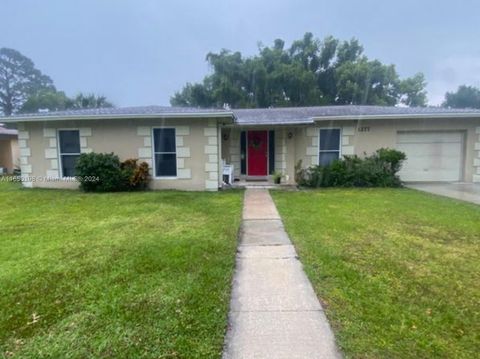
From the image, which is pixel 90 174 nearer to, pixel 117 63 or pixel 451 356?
pixel 451 356

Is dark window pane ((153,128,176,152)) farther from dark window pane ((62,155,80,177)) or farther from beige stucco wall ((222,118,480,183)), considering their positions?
beige stucco wall ((222,118,480,183))

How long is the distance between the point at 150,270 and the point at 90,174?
23.3 feet

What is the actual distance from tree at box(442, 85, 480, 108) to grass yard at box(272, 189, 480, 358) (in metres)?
51.0

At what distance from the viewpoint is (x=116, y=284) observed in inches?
123

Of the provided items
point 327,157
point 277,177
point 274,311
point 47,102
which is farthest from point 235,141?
point 47,102

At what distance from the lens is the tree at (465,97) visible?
1827 inches

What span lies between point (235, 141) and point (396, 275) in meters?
9.66

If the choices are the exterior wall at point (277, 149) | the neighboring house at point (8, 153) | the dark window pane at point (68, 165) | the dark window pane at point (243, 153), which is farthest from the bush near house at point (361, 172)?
the neighboring house at point (8, 153)

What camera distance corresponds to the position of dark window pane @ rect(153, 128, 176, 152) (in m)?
9.91

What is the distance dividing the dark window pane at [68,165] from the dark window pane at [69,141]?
0.20 meters

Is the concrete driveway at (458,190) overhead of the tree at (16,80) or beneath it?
beneath

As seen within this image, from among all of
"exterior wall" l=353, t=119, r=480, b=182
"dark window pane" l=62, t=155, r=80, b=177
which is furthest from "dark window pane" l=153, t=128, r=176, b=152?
"exterior wall" l=353, t=119, r=480, b=182

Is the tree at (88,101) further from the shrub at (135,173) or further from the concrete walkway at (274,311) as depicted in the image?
the concrete walkway at (274,311)

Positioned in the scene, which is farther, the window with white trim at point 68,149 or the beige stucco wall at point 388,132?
the beige stucco wall at point 388,132
